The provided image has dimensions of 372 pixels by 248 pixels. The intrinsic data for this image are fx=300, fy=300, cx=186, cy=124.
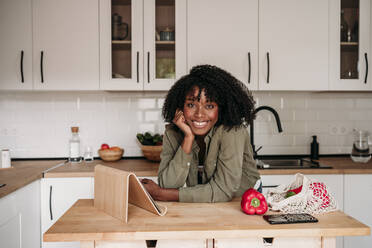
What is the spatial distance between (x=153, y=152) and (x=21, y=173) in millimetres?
941

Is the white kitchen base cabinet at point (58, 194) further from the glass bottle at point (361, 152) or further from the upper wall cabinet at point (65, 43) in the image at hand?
the glass bottle at point (361, 152)

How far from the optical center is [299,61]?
238 centimetres

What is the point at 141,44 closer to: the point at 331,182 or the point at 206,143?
the point at 206,143

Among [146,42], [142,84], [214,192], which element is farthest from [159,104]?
[214,192]

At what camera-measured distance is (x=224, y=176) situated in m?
1.35

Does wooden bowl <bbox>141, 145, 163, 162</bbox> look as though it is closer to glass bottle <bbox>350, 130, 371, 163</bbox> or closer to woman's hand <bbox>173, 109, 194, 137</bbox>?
woman's hand <bbox>173, 109, 194, 137</bbox>

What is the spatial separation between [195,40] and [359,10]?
4.45ft

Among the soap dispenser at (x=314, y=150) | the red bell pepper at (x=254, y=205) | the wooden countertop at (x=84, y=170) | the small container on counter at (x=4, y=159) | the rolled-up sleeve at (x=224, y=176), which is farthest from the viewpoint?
the soap dispenser at (x=314, y=150)

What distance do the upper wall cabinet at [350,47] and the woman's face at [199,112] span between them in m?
1.39

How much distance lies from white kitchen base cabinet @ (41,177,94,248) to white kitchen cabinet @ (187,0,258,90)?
3.91ft

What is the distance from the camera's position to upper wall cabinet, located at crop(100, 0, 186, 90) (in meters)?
2.33

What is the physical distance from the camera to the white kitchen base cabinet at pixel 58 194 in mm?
2096

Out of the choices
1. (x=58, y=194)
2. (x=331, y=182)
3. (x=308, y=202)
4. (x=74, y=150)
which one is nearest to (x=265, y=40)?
(x=331, y=182)

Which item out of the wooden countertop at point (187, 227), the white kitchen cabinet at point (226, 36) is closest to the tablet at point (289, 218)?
the wooden countertop at point (187, 227)
